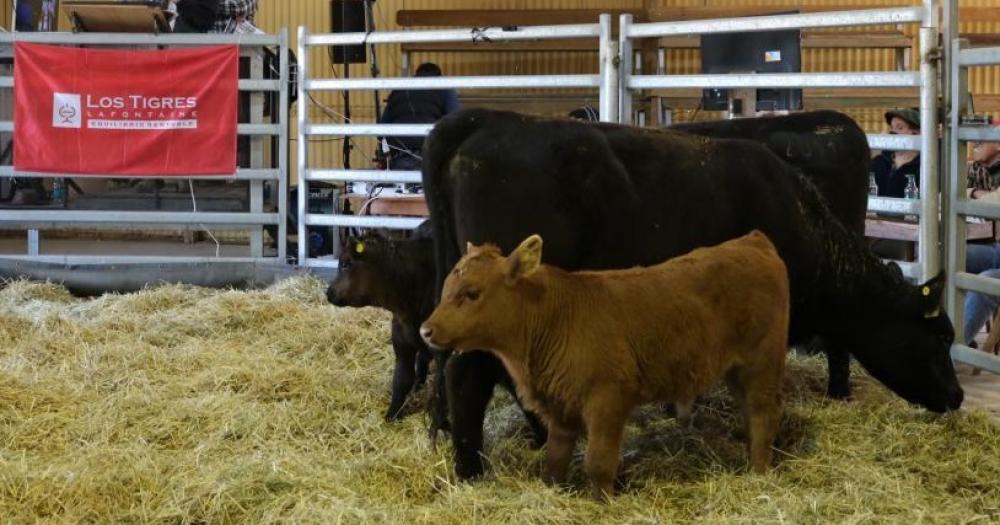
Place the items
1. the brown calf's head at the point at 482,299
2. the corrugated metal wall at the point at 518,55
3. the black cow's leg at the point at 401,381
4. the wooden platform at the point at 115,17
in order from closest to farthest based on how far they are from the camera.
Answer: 1. the brown calf's head at the point at 482,299
2. the black cow's leg at the point at 401,381
3. the wooden platform at the point at 115,17
4. the corrugated metal wall at the point at 518,55

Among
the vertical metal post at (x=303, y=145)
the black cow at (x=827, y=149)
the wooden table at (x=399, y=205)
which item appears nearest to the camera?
the black cow at (x=827, y=149)

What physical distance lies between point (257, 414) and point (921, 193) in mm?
3502

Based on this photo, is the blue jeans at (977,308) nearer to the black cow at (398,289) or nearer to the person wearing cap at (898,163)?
the person wearing cap at (898,163)

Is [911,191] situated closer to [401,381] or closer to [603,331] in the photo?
[401,381]

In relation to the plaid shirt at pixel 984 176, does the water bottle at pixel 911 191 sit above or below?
below

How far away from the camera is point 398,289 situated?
17.7ft

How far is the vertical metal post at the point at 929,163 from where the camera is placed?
611 centimetres

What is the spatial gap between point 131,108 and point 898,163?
18.0 ft

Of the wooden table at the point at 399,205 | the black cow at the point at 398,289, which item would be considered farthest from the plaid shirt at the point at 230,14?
the black cow at the point at 398,289

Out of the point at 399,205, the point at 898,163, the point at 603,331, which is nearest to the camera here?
the point at 603,331

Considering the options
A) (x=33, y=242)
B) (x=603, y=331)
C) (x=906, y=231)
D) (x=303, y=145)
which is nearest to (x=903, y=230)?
(x=906, y=231)

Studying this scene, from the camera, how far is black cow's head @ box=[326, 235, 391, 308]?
5.49 metres

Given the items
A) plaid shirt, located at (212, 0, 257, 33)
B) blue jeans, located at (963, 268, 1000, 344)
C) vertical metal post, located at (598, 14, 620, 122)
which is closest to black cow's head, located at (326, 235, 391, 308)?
vertical metal post, located at (598, 14, 620, 122)

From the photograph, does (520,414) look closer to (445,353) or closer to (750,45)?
(445,353)
